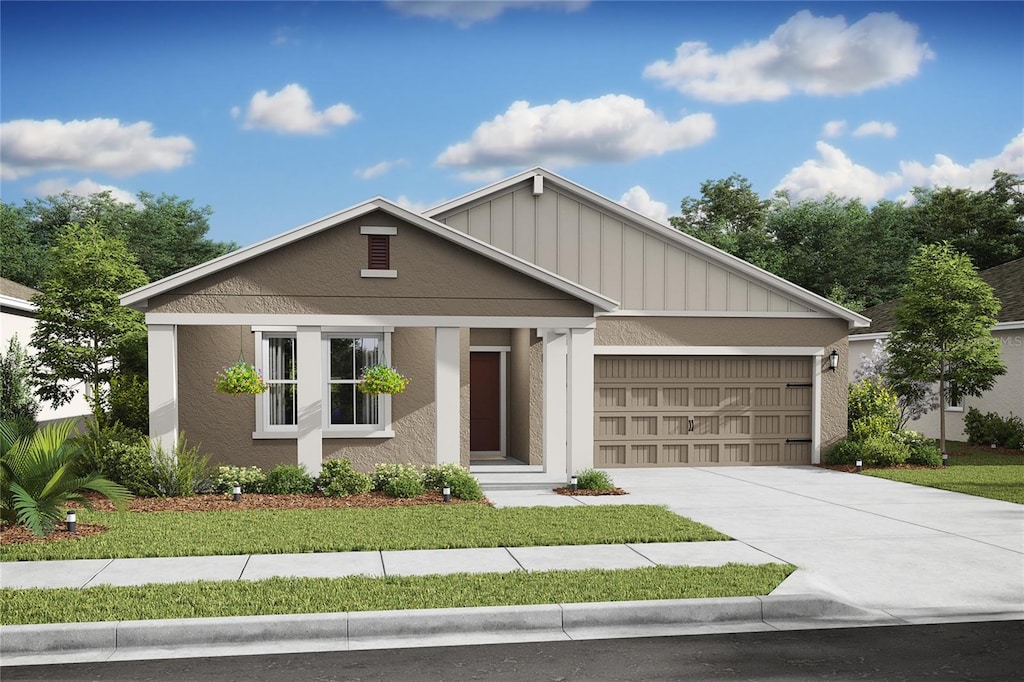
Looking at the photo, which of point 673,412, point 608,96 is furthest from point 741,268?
point 608,96

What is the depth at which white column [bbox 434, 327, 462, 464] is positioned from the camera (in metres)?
15.0

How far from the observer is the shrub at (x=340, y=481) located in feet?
46.3

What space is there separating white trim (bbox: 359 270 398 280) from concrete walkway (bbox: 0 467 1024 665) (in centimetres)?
408

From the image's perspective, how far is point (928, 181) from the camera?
170ft

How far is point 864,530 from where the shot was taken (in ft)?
38.3

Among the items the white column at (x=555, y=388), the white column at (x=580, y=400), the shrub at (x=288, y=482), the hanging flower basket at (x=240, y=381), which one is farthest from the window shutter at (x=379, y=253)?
the white column at (x=555, y=388)

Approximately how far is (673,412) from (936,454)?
5.55 m

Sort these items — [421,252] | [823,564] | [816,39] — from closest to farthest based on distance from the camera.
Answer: [823,564], [421,252], [816,39]

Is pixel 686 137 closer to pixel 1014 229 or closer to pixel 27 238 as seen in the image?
pixel 1014 229

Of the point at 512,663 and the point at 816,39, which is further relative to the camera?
the point at 816,39

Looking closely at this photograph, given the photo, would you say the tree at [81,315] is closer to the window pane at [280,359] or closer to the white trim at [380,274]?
the window pane at [280,359]

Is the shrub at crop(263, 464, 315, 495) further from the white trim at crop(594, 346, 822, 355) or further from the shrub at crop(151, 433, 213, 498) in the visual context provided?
the white trim at crop(594, 346, 822, 355)

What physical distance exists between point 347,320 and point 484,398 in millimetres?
6261

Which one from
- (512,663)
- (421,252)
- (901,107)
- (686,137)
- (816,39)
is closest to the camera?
(512,663)
